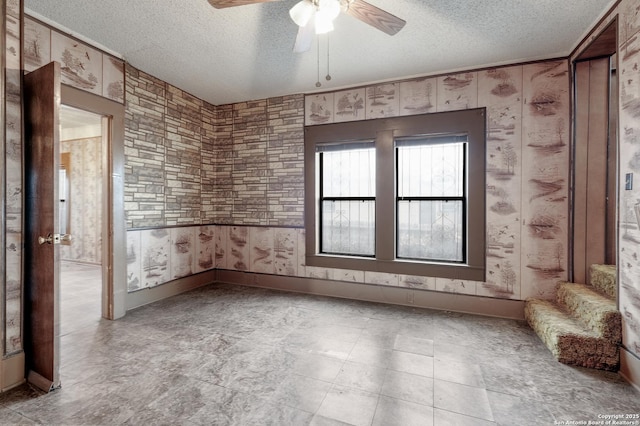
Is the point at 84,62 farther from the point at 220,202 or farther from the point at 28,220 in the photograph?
the point at 220,202

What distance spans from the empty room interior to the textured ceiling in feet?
0.09

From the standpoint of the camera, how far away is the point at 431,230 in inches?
150

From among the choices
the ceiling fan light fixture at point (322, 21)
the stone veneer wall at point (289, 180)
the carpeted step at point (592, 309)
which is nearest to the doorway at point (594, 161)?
the stone veneer wall at point (289, 180)

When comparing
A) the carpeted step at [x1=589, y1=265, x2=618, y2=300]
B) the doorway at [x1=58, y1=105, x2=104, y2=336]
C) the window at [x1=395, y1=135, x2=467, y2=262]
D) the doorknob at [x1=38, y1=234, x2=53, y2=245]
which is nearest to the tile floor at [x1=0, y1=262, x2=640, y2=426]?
the carpeted step at [x1=589, y1=265, x2=618, y2=300]

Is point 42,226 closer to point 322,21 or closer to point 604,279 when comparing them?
point 322,21

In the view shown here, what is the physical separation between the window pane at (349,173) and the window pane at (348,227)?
6.4 inches

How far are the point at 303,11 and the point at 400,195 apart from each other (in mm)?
2567

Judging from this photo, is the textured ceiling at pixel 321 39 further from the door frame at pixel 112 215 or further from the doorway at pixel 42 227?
the doorway at pixel 42 227

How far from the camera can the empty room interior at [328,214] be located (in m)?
2.08

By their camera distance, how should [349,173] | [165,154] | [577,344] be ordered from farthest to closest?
1. [349,173]
2. [165,154]
3. [577,344]

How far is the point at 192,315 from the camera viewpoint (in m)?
3.46

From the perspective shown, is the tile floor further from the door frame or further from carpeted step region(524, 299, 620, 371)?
the door frame

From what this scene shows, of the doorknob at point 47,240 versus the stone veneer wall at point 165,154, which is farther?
the stone veneer wall at point 165,154

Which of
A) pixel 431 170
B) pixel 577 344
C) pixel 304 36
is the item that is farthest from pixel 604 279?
pixel 304 36
